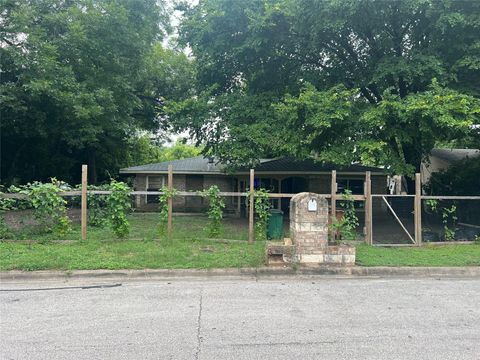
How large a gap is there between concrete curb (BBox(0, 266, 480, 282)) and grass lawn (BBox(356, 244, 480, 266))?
25cm

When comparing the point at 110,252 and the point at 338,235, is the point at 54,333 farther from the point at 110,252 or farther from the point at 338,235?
the point at 338,235

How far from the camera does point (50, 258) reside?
802cm

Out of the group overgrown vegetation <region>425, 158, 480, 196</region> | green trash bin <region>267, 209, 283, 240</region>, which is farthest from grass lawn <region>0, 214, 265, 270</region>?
overgrown vegetation <region>425, 158, 480, 196</region>

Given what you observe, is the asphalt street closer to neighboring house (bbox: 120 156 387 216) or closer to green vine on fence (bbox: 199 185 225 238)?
green vine on fence (bbox: 199 185 225 238)

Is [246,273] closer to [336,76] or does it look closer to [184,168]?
[336,76]

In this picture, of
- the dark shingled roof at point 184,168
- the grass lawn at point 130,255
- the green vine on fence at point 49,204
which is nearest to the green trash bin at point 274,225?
the grass lawn at point 130,255

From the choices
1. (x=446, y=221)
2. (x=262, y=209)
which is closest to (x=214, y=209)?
(x=262, y=209)

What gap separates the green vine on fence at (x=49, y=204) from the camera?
9.70 metres

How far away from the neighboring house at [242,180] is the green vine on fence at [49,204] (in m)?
10.5

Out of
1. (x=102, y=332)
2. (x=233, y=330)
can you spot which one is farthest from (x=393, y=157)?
(x=102, y=332)

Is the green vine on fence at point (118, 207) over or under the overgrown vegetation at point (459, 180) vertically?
under

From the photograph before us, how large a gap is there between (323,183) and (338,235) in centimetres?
1109

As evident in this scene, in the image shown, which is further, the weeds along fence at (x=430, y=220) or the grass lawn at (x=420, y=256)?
the weeds along fence at (x=430, y=220)

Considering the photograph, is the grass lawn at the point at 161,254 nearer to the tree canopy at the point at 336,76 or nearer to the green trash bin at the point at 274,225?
the green trash bin at the point at 274,225
